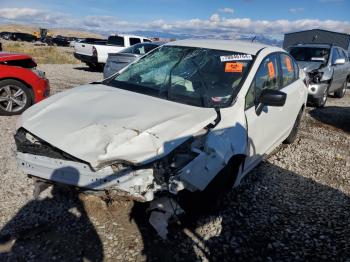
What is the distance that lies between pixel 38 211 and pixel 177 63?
7.53 feet

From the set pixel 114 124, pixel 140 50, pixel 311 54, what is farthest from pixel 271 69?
pixel 140 50

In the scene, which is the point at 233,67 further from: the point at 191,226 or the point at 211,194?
the point at 191,226

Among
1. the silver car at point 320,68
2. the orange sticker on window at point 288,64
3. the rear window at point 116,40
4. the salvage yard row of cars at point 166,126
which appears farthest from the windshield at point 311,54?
the rear window at point 116,40

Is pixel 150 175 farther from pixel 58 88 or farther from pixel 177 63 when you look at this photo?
pixel 58 88

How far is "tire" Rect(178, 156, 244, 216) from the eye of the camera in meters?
3.23

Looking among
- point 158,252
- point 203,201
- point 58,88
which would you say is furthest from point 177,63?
point 58,88

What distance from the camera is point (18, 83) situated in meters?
6.57

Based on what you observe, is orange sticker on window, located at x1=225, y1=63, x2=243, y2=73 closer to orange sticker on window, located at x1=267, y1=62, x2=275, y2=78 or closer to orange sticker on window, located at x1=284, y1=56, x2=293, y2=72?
orange sticker on window, located at x1=267, y1=62, x2=275, y2=78

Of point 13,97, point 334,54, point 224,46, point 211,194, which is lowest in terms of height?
point 211,194

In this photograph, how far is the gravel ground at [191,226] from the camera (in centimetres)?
296

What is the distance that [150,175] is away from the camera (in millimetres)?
2711

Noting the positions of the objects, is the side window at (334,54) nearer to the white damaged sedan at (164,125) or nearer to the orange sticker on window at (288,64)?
the orange sticker on window at (288,64)

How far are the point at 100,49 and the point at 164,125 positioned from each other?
13.3 meters

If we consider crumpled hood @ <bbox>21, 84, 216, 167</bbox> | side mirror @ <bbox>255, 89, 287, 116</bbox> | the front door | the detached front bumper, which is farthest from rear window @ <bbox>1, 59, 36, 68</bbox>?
side mirror @ <bbox>255, 89, 287, 116</bbox>
